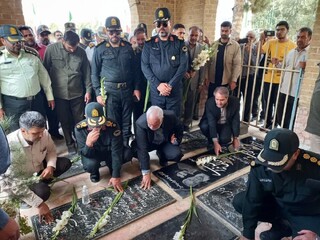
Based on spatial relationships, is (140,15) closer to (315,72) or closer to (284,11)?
(315,72)

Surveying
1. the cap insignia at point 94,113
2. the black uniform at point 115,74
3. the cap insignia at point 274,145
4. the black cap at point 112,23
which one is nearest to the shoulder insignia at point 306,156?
the cap insignia at point 274,145

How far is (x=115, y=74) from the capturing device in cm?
320

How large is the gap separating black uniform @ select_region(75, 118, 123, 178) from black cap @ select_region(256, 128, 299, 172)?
4.91ft

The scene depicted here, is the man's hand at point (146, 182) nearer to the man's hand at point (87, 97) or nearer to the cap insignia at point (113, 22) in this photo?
the man's hand at point (87, 97)

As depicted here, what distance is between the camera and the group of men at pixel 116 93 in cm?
250

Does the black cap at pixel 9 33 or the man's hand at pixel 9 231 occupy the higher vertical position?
Result: the black cap at pixel 9 33

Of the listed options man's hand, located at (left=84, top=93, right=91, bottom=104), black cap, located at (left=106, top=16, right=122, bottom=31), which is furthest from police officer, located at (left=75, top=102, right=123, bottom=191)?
black cap, located at (left=106, top=16, right=122, bottom=31)

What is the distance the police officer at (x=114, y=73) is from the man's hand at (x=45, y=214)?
1.20 metres

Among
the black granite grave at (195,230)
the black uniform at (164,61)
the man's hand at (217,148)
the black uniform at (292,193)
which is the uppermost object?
the black uniform at (164,61)

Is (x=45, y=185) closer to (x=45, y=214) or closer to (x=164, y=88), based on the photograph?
(x=45, y=214)

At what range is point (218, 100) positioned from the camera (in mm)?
3154

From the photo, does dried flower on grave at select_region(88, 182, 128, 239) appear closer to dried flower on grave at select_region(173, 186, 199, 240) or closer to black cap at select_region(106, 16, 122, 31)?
dried flower on grave at select_region(173, 186, 199, 240)

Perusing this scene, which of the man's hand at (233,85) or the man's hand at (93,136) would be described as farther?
the man's hand at (233,85)

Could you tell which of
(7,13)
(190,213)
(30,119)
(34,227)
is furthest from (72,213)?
(7,13)
